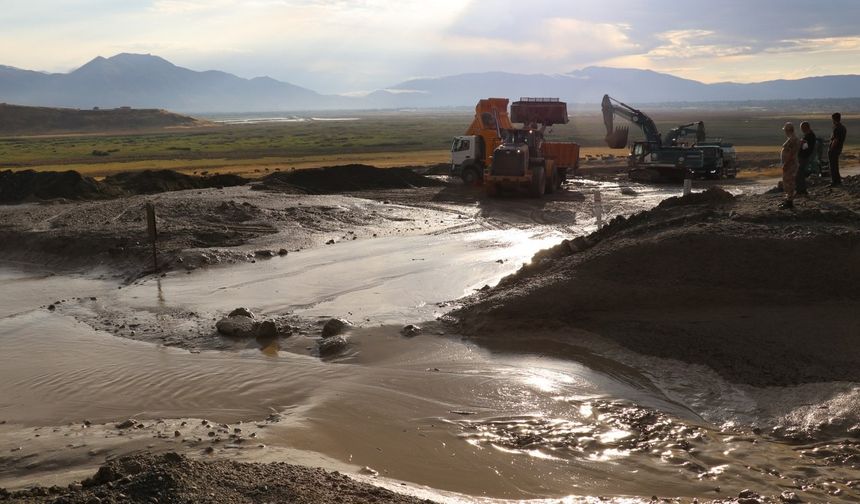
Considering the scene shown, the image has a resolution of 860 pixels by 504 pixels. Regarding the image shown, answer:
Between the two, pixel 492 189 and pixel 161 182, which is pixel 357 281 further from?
Answer: pixel 161 182

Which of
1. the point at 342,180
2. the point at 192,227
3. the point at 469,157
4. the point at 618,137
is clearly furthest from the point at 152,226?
the point at 618,137

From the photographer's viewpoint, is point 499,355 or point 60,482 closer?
point 60,482

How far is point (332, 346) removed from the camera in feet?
34.0

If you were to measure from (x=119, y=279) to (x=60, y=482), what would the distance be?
35.2 ft

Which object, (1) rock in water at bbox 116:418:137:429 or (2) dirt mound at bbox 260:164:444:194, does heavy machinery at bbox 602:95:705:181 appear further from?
(1) rock in water at bbox 116:418:137:429

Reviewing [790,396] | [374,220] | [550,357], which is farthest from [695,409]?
[374,220]

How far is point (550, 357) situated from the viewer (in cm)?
983

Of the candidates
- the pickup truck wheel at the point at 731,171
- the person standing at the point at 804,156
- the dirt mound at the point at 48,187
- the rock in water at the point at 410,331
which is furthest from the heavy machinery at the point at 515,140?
the rock in water at the point at 410,331

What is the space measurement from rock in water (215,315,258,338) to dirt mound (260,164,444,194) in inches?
636

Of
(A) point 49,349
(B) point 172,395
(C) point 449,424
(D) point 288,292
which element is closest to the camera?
(C) point 449,424

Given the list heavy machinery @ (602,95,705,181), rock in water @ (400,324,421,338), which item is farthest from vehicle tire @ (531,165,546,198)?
rock in water @ (400,324,421,338)

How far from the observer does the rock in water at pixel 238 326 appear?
1121 centimetres

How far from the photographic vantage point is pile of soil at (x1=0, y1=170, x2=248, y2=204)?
26078 millimetres

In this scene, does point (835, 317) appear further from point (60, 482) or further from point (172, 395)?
point (60, 482)
